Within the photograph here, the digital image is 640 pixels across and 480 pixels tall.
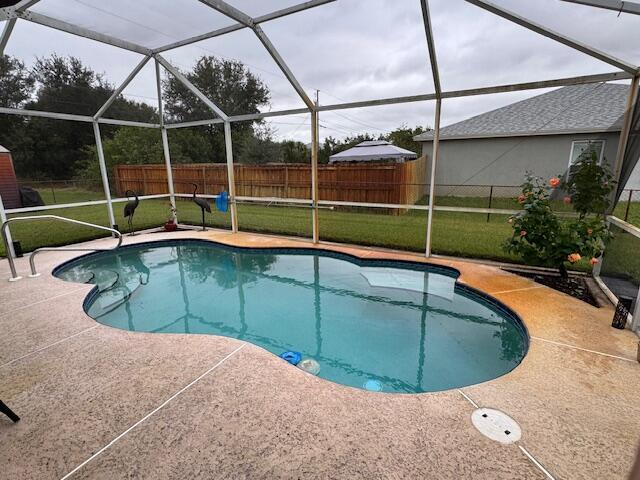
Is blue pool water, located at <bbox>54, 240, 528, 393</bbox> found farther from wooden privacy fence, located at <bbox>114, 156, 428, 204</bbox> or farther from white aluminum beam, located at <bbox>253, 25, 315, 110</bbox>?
wooden privacy fence, located at <bbox>114, 156, 428, 204</bbox>

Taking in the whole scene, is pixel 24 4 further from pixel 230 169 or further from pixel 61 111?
pixel 230 169

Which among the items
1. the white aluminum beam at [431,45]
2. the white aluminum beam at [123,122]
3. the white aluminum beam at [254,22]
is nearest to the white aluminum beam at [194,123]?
the white aluminum beam at [123,122]

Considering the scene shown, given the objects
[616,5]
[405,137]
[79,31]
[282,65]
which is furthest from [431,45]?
[405,137]

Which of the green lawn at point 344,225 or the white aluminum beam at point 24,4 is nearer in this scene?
the white aluminum beam at point 24,4

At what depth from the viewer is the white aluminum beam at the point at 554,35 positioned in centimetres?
364

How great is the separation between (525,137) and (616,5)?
719 cm

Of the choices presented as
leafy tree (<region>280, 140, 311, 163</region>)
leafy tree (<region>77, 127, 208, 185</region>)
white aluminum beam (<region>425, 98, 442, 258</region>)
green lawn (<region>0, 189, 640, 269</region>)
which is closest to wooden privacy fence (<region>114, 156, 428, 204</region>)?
leafy tree (<region>77, 127, 208, 185</region>)

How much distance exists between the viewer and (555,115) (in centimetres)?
864

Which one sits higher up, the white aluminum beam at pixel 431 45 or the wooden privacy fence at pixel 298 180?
the white aluminum beam at pixel 431 45

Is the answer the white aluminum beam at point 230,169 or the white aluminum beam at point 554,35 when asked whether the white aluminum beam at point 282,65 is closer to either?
the white aluminum beam at point 230,169

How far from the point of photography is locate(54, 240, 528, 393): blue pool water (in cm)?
335

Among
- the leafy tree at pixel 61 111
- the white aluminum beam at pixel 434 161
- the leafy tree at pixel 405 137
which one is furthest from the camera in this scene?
the leafy tree at pixel 405 137

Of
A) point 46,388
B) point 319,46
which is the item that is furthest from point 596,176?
point 46,388

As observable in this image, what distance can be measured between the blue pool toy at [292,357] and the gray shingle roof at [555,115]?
247 inches
